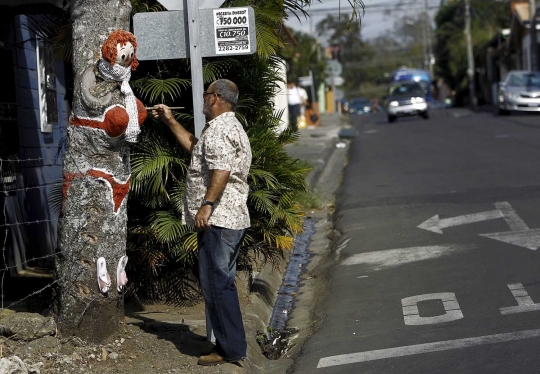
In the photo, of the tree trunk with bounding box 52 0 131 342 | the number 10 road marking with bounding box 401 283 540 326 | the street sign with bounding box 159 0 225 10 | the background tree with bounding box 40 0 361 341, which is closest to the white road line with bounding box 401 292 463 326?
the number 10 road marking with bounding box 401 283 540 326

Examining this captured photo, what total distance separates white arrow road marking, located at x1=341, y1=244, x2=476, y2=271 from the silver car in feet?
79.9

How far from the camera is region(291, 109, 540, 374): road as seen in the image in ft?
19.4

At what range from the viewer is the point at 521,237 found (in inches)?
375

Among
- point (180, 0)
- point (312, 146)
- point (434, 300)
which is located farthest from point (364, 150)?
point (180, 0)

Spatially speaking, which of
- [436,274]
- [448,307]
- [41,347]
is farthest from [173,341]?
[436,274]

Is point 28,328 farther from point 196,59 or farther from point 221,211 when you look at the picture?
point 196,59

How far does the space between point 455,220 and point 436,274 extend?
266cm

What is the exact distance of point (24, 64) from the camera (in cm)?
969

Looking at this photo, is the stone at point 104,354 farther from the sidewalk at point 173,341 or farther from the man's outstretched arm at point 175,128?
the man's outstretched arm at point 175,128

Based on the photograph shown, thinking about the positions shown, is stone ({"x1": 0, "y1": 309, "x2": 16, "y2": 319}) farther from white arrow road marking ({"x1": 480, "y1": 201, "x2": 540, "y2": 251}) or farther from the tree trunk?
white arrow road marking ({"x1": 480, "y1": 201, "x2": 540, "y2": 251})

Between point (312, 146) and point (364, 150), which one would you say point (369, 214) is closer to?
point (364, 150)

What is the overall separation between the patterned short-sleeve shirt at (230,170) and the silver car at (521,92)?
28.4 m

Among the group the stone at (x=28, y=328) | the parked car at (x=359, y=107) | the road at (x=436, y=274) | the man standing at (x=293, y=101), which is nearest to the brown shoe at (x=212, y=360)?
the road at (x=436, y=274)

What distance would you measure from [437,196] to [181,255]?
21.7ft
